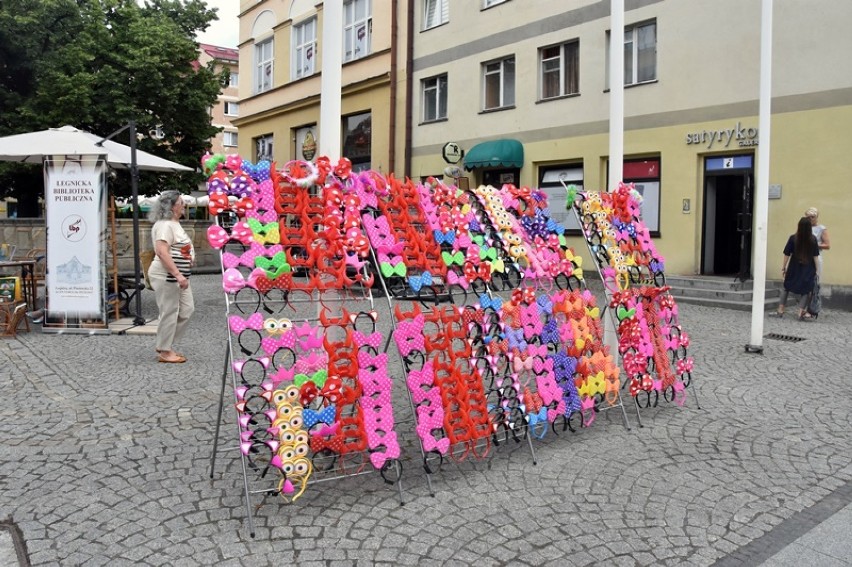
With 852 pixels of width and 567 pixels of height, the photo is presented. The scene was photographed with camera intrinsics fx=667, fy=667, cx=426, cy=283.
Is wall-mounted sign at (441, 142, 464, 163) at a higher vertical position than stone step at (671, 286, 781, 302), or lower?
higher

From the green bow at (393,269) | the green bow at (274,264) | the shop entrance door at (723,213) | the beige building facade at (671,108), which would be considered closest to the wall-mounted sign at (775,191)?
the beige building facade at (671,108)

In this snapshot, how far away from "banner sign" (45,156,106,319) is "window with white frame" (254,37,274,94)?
19.5 meters

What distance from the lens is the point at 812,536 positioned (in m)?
3.41

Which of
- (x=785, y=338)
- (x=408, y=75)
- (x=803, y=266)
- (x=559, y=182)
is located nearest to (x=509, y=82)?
(x=559, y=182)

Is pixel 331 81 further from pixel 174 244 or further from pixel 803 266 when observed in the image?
pixel 803 266

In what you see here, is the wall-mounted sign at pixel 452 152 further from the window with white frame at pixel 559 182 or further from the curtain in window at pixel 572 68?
the curtain in window at pixel 572 68

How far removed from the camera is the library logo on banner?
889 cm

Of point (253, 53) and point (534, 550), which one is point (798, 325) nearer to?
point (534, 550)

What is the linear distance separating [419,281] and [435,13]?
722 inches

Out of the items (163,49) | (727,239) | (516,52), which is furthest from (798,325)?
(163,49)

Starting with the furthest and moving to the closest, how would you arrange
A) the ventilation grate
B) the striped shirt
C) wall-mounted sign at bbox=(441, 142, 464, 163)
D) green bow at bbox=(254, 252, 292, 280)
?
wall-mounted sign at bbox=(441, 142, 464, 163) → the ventilation grate → the striped shirt → green bow at bbox=(254, 252, 292, 280)

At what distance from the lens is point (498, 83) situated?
1884 centimetres

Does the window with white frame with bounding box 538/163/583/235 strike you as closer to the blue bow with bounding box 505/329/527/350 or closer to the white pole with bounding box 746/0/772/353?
the white pole with bounding box 746/0/772/353

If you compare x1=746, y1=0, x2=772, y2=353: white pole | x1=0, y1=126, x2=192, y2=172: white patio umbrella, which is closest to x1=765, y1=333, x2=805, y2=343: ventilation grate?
x1=746, y1=0, x2=772, y2=353: white pole
